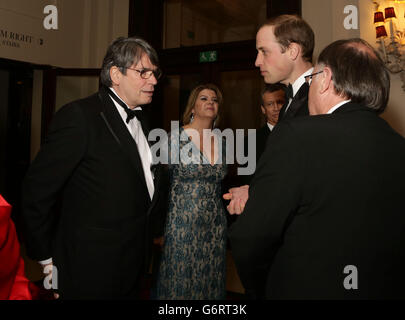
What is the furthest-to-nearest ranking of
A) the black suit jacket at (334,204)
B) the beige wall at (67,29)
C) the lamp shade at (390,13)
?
the beige wall at (67,29), the lamp shade at (390,13), the black suit jacket at (334,204)

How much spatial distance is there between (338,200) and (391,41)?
249cm

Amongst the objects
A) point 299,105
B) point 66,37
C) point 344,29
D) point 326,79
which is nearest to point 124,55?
point 299,105

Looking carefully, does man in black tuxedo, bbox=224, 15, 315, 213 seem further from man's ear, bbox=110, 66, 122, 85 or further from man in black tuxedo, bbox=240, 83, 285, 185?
man in black tuxedo, bbox=240, 83, 285, 185

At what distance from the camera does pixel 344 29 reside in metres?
3.32

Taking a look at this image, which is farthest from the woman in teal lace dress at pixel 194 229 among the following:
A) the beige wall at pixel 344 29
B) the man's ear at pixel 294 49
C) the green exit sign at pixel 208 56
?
the green exit sign at pixel 208 56

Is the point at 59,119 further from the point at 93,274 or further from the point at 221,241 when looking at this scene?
the point at 221,241

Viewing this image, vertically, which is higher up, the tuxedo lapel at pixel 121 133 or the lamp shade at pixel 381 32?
the lamp shade at pixel 381 32

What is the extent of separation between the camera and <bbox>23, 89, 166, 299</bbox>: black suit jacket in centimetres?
159

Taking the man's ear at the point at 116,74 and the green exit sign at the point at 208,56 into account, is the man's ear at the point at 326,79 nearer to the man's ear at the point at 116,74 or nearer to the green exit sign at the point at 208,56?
the man's ear at the point at 116,74

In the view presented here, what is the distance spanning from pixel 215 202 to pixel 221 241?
304mm

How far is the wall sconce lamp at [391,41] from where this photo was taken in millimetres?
2896

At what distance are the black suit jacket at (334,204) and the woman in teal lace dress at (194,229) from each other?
1583mm

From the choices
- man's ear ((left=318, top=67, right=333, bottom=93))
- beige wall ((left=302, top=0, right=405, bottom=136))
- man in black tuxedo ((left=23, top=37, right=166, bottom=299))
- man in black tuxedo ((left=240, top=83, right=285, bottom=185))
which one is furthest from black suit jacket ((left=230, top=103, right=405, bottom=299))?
beige wall ((left=302, top=0, right=405, bottom=136))

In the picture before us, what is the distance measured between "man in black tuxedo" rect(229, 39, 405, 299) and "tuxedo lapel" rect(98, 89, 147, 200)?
0.73m
